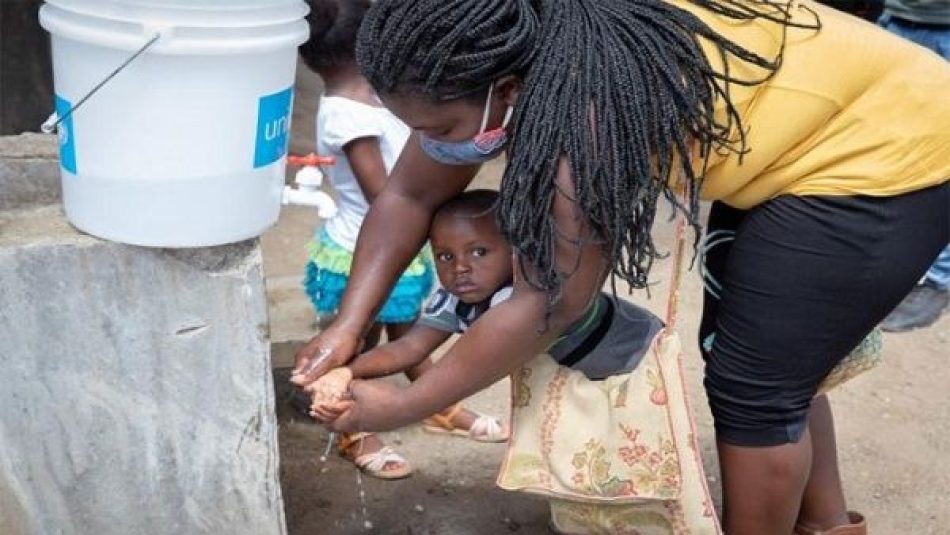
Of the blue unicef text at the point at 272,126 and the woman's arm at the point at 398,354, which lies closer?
the blue unicef text at the point at 272,126

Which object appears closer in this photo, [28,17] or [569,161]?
[569,161]

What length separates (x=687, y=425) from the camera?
2293 mm

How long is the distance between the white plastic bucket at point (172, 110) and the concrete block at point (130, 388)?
92 mm

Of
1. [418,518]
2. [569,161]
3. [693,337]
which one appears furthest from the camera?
[693,337]

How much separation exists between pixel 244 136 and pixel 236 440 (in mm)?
571

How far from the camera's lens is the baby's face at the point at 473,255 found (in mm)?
2283

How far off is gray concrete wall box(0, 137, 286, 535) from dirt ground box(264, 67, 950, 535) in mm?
644

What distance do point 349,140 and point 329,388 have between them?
3.41ft

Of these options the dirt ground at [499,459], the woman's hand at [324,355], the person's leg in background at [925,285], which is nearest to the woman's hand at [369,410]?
the woman's hand at [324,355]

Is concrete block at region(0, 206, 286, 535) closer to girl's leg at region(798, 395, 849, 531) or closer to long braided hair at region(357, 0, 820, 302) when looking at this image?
long braided hair at region(357, 0, 820, 302)

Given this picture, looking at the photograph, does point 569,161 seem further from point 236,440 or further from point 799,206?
point 236,440

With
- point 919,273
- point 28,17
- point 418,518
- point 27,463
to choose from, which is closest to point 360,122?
point 418,518

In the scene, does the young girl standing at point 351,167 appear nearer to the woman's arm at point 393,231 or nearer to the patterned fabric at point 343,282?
the patterned fabric at point 343,282

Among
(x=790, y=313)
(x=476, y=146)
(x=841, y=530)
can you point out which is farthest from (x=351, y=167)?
(x=841, y=530)
